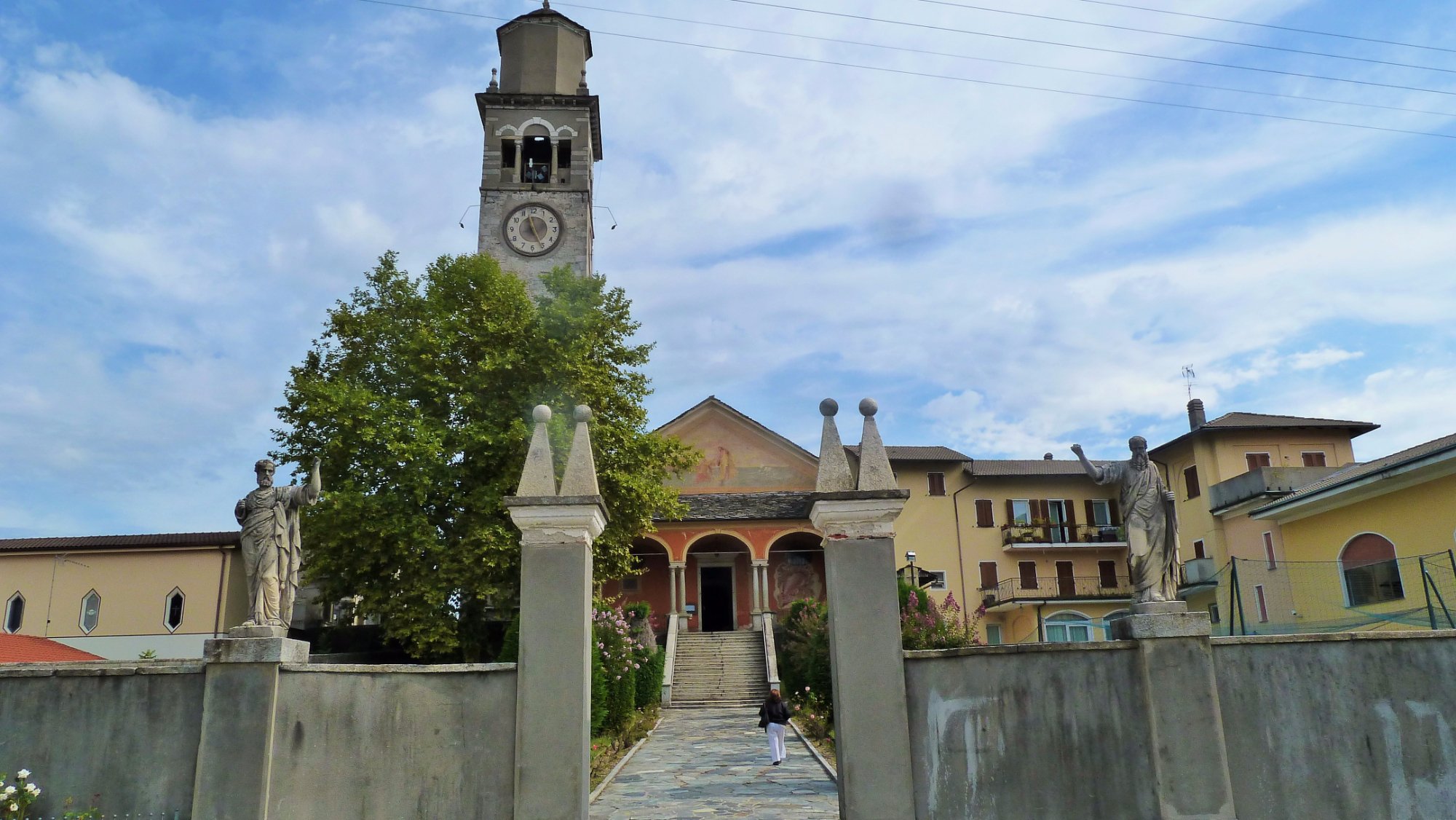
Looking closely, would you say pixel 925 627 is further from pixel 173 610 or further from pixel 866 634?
pixel 173 610

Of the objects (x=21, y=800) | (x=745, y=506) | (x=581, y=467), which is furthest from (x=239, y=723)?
(x=745, y=506)

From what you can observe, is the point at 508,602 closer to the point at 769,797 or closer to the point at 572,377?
the point at 572,377

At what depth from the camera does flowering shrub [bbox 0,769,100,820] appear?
299 inches

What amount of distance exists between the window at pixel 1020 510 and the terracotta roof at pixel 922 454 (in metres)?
2.56

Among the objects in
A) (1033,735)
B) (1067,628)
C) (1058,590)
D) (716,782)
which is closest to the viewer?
(1033,735)

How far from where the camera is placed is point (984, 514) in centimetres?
3869

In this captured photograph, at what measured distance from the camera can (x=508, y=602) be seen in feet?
62.1

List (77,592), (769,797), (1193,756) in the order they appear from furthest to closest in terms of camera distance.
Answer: (77,592), (769,797), (1193,756)

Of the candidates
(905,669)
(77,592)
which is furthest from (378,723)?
(77,592)

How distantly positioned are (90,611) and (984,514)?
3040cm

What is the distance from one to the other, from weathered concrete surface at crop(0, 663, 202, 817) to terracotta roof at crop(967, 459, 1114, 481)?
34.0 meters

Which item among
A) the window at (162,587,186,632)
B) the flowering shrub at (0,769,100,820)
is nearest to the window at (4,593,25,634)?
the window at (162,587,186,632)

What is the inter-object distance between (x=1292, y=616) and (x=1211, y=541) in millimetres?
16081

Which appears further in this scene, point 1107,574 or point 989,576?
point 1107,574
